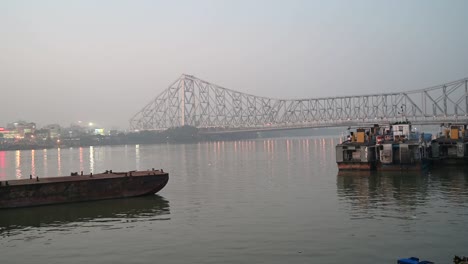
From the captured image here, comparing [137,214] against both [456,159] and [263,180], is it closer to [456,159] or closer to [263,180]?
[263,180]

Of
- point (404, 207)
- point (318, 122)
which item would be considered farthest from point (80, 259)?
point (318, 122)

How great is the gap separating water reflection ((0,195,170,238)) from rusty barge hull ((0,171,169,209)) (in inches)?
17.5

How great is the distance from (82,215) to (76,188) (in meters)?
3.82

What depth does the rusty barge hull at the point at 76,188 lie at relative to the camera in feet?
89.8

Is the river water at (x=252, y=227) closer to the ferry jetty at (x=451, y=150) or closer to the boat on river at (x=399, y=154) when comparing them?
the boat on river at (x=399, y=154)

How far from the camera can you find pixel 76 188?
29.2 meters

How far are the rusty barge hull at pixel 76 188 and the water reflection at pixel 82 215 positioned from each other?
1.46 feet

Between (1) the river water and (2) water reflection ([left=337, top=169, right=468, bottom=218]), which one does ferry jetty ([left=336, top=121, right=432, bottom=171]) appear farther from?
(1) the river water

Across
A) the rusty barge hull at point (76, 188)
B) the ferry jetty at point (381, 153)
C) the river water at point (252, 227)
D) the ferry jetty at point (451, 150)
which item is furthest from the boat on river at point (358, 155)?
the rusty barge hull at point (76, 188)

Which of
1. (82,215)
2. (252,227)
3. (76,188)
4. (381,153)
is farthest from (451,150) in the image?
(82,215)

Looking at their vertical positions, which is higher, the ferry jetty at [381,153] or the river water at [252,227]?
the ferry jetty at [381,153]

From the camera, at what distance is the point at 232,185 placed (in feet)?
130

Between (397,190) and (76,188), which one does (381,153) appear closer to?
(397,190)

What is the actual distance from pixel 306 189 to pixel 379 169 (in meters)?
13.4
